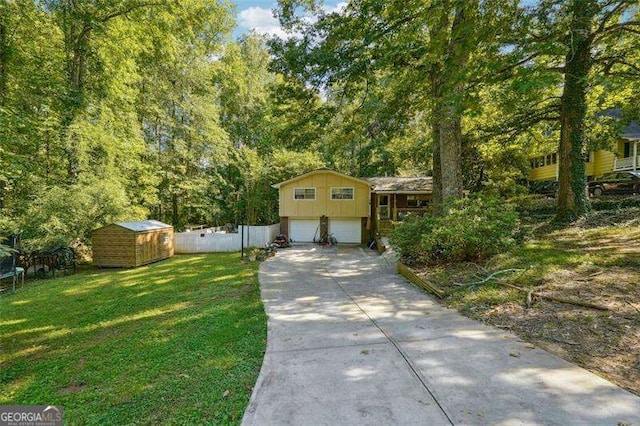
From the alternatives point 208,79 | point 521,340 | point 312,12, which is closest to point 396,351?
point 521,340

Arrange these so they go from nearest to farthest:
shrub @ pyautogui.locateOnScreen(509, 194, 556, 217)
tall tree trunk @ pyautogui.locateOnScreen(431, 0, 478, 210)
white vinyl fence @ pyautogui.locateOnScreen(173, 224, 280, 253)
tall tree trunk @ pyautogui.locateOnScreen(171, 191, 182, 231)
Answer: tall tree trunk @ pyautogui.locateOnScreen(431, 0, 478, 210), shrub @ pyautogui.locateOnScreen(509, 194, 556, 217), white vinyl fence @ pyautogui.locateOnScreen(173, 224, 280, 253), tall tree trunk @ pyautogui.locateOnScreen(171, 191, 182, 231)

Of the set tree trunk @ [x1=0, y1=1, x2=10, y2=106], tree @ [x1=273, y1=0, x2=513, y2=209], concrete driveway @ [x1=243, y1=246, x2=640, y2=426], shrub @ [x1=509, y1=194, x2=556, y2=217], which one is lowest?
concrete driveway @ [x1=243, y1=246, x2=640, y2=426]

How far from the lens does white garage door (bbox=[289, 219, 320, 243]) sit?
1830 centimetres

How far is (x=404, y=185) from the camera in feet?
57.6

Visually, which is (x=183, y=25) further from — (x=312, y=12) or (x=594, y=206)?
(x=594, y=206)

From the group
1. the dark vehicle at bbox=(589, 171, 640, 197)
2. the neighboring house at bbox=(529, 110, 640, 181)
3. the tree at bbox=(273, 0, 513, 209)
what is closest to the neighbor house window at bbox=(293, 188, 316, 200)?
the tree at bbox=(273, 0, 513, 209)

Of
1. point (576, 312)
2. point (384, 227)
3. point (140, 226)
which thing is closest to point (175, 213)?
point (140, 226)

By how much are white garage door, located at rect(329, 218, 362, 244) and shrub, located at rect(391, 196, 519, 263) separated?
983 cm

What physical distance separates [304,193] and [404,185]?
5.72 m

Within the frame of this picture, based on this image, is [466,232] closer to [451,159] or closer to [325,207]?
[451,159]

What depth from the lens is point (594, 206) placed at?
12.0m

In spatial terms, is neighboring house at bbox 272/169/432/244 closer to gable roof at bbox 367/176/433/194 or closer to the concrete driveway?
gable roof at bbox 367/176/433/194

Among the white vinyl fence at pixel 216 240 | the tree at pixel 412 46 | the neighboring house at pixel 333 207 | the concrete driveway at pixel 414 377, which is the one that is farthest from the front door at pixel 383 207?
the concrete driveway at pixel 414 377

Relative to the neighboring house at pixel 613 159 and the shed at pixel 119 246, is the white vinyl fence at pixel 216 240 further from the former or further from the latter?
the neighboring house at pixel 613 159
